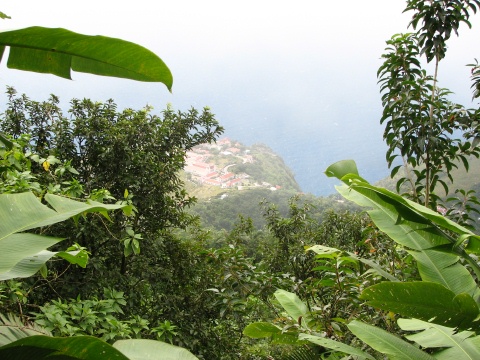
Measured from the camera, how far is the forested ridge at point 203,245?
0.66m

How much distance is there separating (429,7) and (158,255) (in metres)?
3.48

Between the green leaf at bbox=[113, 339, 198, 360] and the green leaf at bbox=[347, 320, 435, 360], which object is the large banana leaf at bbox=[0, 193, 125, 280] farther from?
the green leaf at bbox=[347, 320, 435, 360]

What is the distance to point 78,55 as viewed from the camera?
63 centimetres

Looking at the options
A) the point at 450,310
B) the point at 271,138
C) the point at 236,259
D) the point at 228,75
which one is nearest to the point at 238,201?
the point at 236,259

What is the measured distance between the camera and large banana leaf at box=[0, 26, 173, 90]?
1.93ft

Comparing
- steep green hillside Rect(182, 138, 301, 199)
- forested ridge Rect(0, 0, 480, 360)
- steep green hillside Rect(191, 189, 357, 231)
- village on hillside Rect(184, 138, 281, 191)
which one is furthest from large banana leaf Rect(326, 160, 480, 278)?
steep green hillside Rect(182, 138, 301, 199)

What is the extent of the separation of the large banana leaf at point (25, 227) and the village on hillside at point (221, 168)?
24662 mm

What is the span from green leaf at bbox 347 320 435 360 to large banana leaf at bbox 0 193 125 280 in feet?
2.76

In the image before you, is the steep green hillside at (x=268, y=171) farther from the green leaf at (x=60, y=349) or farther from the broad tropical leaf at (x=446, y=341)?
the green leaf at (x=60, y=349)

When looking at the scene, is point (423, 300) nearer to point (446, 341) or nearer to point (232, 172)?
point (446, 341)

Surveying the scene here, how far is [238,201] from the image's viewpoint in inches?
787

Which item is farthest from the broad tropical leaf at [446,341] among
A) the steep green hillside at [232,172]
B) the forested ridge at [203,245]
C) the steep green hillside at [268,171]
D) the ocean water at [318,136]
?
the ocean water at [318,136]

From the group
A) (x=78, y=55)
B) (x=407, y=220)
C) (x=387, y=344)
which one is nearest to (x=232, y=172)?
(x=387, y=344)

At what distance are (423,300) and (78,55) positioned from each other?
0.91 m
